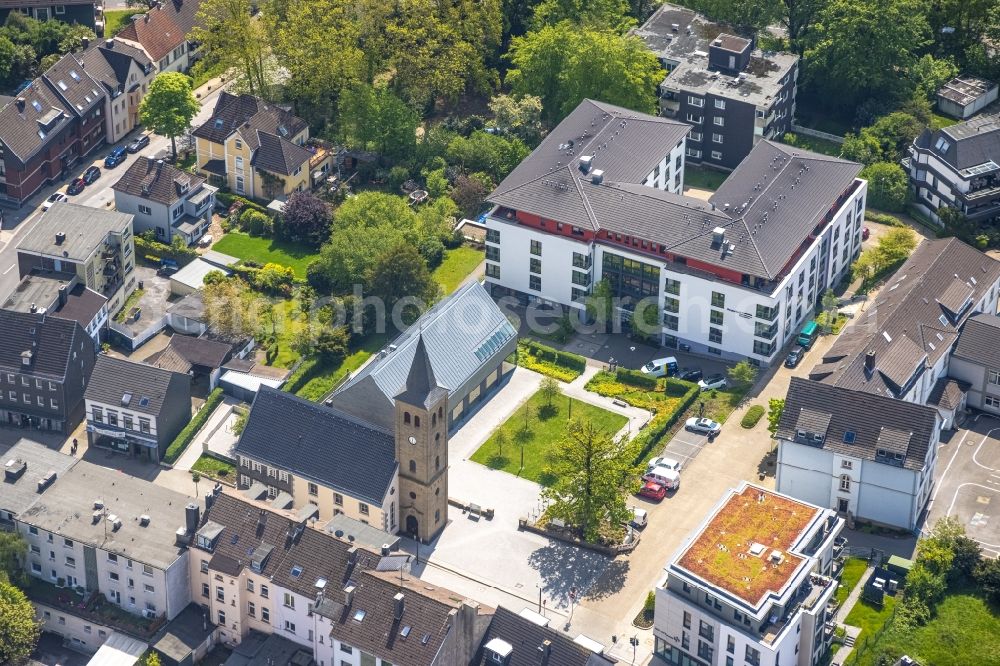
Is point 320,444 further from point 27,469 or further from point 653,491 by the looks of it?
point 653,491

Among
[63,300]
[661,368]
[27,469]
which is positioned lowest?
[661,368]

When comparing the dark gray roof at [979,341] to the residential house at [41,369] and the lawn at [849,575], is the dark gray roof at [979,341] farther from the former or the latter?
the residential house at [41,369]

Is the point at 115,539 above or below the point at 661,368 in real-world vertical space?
above

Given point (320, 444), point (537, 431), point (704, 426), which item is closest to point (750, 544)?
point (704, 426)

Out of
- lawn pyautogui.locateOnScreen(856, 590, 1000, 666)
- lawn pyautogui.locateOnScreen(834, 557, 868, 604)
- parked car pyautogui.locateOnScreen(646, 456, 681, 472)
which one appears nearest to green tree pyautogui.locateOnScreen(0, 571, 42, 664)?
parked car pyautogui.locateOnScreen(646, 456, 681, 472)

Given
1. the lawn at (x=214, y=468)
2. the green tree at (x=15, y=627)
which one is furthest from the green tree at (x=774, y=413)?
the green tree at (x=15, y=627)

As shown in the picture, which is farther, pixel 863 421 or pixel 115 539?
pixel 863 421

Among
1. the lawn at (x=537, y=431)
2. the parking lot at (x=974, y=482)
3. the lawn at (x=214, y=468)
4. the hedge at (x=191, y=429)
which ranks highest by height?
the hedge at (x=191, y=429)
